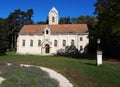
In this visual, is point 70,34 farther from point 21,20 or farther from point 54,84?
point 54,84

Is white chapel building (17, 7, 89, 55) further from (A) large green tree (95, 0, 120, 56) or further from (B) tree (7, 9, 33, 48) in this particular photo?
(B) tree (7, 9, 33, 48)

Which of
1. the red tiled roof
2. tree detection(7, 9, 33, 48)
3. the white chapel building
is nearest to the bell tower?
the white chapel building

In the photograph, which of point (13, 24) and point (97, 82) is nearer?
point (97, 82)

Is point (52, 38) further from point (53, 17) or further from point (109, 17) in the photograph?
point (109, 17)

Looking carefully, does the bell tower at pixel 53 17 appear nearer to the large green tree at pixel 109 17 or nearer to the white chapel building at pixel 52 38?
the white chapel building at pixel 52 38

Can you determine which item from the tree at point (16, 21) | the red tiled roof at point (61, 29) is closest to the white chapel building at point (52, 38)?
the red tiled roof at point (61, 29)

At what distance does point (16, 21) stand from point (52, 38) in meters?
29.5

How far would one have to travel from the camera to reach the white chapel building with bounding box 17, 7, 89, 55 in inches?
2372

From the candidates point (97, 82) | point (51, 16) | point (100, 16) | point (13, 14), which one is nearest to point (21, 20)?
point (13, 14)

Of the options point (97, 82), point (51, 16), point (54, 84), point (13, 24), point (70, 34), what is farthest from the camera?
point (13, 24)

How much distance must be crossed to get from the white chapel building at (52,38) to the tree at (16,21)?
67.0 feet

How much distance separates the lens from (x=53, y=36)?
62.1 m

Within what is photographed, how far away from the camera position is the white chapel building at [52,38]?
60.2 m

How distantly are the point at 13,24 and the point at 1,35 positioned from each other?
108 feet
